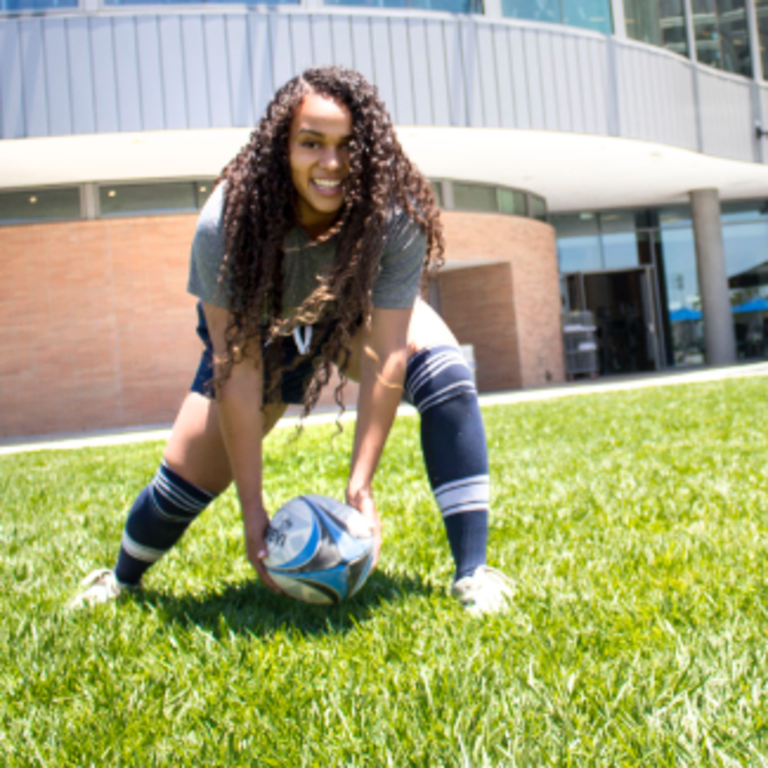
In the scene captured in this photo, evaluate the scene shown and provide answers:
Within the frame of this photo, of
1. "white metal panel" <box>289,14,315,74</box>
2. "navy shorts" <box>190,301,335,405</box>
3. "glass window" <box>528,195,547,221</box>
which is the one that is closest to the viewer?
"navy shorts" <box>190,301,335,405</box>

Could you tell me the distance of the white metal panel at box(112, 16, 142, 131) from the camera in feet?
42.5

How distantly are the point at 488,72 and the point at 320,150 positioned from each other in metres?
13.0

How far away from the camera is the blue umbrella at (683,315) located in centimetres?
2378

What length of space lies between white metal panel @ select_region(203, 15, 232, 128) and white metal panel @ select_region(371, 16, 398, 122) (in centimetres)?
230

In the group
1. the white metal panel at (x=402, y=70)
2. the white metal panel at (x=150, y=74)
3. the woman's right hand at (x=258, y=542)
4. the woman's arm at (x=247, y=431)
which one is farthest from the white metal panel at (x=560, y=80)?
the woman's right hand at (x=258, y=542)

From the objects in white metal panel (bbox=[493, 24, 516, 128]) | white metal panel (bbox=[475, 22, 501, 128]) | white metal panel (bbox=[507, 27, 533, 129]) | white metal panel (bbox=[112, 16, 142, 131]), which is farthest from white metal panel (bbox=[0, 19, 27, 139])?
white metal panel (bbox=[507, 27, 533, 129])

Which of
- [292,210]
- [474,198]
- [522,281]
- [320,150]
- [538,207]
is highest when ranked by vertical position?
[538,207]

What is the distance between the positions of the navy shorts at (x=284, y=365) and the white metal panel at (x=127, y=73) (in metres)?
11.1

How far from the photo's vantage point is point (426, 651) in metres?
2.13

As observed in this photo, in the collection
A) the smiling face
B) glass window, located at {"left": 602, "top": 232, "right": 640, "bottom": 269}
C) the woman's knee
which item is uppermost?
glass window, located at {"left": 602, "top": 232, "right": 640, "bottom": 269}

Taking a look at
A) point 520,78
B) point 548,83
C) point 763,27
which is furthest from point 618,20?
point 763,27

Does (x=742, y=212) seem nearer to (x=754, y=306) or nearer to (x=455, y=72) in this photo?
(x=754, y=306)

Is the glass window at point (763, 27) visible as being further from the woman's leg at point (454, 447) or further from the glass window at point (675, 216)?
the woman's leg at point (454, 447)

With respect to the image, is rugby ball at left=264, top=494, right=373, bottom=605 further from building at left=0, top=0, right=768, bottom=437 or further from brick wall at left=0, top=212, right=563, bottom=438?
brick wall at left=0, top=212, right=563, bottom=438
